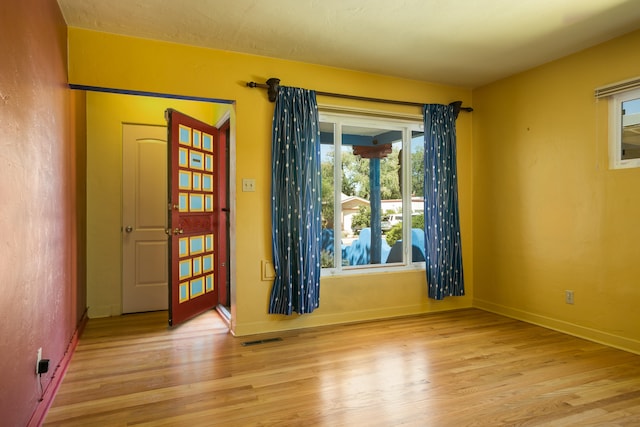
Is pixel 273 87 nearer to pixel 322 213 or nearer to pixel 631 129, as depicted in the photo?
pixel 322 213

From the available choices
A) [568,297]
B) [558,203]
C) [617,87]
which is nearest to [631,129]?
[617,87]

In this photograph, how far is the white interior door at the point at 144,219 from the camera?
4.09 m

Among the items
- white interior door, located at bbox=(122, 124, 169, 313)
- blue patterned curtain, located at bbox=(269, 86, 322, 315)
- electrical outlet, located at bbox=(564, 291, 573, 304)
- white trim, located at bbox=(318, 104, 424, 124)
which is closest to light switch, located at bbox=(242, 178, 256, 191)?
blue patterned curtain, located at bbox=(269, 86, 322, 315)

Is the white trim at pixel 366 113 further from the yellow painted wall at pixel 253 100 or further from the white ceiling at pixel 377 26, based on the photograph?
the white ceiling at pixel 377 26

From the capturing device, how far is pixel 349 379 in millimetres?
2441

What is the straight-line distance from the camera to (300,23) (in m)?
2.77

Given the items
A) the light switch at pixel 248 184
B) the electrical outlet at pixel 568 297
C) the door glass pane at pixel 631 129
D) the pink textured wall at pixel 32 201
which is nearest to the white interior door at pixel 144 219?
the pink textured wall at pixel 32 201

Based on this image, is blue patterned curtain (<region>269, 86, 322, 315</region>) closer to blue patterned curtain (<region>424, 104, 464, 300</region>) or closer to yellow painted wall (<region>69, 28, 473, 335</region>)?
yellow painted wall (<region>69, 28, 473, 335</region>)

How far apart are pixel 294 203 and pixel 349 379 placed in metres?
1.60

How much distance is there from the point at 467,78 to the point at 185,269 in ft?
11.7

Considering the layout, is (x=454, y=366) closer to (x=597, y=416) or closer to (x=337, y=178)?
(x=597, y=416)

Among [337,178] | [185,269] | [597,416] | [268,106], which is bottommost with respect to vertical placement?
[597,416]

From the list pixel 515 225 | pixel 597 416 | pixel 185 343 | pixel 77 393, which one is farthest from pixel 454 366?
pixel 77 393

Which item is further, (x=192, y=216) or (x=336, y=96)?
(x=192, y=216)
